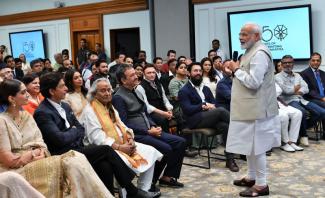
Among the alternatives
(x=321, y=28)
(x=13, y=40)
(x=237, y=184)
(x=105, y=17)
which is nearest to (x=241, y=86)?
(x=237, y=184)

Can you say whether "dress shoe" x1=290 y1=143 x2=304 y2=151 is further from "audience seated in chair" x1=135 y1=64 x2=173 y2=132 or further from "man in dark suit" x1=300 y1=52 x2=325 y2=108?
"audience seated in chair" x1=135 y1=64 x2=173 y2=132

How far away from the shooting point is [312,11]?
7.61 m

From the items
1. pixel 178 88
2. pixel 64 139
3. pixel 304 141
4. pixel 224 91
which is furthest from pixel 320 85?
pixel 64 139

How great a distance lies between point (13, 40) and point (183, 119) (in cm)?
933

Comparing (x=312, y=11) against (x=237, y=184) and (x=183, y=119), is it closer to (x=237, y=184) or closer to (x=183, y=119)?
(x=183, y=119)

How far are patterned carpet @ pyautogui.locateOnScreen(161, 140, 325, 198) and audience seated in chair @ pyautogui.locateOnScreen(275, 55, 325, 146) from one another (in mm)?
647

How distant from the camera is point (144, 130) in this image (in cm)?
369

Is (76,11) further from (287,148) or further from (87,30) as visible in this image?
(287,148)

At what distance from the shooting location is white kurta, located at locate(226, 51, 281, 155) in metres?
3.20

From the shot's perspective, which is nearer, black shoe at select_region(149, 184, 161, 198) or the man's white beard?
the man's white beard

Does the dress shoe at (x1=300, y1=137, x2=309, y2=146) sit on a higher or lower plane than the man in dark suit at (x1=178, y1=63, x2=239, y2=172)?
lower

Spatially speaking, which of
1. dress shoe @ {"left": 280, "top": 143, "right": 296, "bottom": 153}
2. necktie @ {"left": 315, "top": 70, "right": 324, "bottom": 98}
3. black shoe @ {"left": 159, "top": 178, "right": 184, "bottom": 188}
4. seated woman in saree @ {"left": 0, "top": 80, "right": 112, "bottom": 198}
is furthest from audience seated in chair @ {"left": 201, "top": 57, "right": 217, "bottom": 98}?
seated woman in saree @ {"left": 0, "top": 80, "right": 112, "bottom": 198}

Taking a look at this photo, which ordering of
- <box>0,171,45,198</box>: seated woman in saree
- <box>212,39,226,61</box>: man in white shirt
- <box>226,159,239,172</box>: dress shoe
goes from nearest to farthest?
<box>0,171,45,198</box>: seated woman in saree < <box>226,159,239,172</box>: dress shoe < <box>212,39,226,61</box>: man in white shirt

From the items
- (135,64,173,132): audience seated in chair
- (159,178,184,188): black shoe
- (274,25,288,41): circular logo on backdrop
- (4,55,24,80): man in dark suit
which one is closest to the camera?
(159,178,184,188): black shoe
